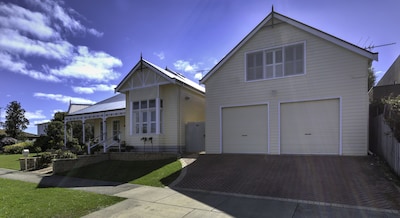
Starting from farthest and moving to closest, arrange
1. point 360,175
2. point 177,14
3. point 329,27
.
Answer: point 329,27 → point 177,14 → point 360,175

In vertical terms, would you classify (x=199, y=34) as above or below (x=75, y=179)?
above

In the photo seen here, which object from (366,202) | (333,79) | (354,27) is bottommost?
(366,202)

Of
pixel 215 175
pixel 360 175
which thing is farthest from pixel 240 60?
pixel 360 175

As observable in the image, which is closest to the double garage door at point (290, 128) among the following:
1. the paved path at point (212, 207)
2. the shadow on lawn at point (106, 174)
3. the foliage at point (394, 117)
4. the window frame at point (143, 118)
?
the foliage at point (394, 117)

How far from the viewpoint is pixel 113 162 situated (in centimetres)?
1486

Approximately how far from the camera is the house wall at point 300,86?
35.9ft

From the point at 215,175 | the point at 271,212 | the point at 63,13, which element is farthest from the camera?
the point at 63,13

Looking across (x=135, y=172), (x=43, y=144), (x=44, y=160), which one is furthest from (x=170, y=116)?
(x=43, y=144)

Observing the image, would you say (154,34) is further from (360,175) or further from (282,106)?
(360,175)

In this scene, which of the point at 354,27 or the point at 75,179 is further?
the point at 354,27

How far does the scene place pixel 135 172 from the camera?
11.8 meters

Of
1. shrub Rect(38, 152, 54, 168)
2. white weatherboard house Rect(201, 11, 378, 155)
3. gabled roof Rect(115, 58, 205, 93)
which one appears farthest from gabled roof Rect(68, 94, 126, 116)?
white weatherboard house Rect(201, 11, 378, 155)

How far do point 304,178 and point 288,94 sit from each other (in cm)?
501

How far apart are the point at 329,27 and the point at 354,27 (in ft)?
4.05
